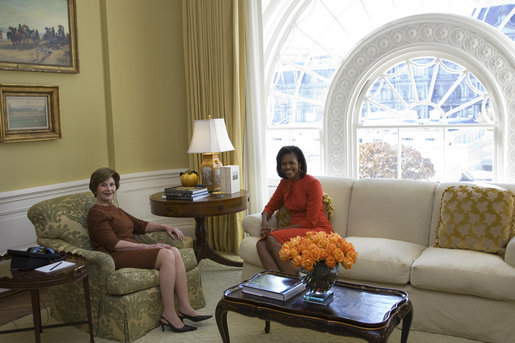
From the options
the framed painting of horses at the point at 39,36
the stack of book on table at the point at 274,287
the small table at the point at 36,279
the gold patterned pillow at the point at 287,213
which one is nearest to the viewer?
the stack of book on table at the point at 274,287

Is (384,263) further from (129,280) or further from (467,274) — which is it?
(129,280)

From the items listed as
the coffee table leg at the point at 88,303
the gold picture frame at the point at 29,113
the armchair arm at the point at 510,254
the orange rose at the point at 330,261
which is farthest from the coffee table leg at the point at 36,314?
the armchair arm at the point at 510,254

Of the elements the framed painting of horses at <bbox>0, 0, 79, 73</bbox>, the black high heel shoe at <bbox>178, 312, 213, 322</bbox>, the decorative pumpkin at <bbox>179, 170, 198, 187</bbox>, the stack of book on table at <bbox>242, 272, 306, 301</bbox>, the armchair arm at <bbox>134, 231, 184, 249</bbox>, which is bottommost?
the black high heel shoe at <bbox>178, 312, 213, 322</bbox>

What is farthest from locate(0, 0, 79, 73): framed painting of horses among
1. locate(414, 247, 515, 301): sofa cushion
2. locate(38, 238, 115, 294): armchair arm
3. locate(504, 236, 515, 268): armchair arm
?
locate(504, 236, 515, 268): armchair arm

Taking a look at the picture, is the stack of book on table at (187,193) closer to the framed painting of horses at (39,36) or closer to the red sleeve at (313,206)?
the red sleeve at (313,206)

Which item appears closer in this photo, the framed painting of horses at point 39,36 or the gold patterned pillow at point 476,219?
the gold patterned pillow at point 476,219

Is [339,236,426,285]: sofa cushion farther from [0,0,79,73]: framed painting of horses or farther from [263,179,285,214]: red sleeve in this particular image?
[0,0,79,73]: framed painting of horses

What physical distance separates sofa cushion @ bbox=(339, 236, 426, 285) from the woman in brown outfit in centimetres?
108

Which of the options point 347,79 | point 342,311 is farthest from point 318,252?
point 347,79

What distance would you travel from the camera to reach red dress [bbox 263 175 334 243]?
3.94m

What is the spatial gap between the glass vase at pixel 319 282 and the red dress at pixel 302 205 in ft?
3.41

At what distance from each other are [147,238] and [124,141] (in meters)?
1.42

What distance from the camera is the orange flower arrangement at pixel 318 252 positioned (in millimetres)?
2730

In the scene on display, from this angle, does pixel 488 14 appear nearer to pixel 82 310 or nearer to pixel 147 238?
pixel 147 238
